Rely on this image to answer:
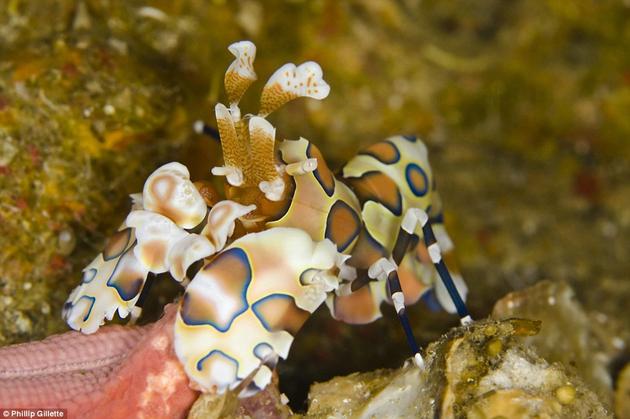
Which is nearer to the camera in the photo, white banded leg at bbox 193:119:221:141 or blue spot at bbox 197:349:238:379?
blue spot at bbox 197:349:238:379

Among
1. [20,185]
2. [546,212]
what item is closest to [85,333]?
[20,185]

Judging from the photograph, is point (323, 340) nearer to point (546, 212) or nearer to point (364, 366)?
point (364, 366)

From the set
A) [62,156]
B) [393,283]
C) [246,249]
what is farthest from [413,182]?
[62,156]

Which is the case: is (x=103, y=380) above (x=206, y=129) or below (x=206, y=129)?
below

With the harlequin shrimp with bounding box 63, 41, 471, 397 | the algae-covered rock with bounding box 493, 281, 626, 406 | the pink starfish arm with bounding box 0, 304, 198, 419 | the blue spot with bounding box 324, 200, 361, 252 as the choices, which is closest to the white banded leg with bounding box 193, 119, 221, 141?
the harlequin shrimp with bounding box 63, 41, 471, 397

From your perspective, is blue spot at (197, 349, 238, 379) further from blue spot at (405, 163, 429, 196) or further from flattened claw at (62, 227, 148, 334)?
blue spot at (405, 163, 429, 196)

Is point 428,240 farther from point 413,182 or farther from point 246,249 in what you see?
point 246,249
